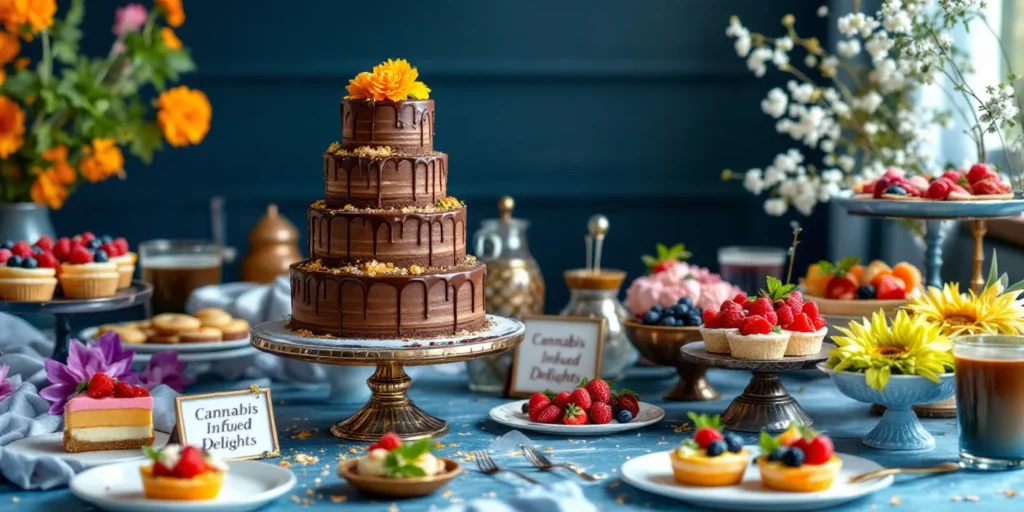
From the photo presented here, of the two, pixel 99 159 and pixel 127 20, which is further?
pixel 127 20

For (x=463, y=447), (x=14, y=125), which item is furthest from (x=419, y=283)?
(x=14, y=125)

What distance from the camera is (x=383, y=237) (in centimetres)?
282

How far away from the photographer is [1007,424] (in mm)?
2455

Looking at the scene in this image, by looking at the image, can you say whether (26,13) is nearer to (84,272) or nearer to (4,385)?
(84,272)

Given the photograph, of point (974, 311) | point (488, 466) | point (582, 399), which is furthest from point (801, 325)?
point (488, 466)

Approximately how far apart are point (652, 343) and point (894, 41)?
0.99 m

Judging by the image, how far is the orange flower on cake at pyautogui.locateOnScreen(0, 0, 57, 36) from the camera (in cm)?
354

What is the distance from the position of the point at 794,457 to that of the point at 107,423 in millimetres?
1385

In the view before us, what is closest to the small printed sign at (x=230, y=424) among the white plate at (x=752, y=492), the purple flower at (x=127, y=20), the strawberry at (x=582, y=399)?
the strawberry at (x=582, y=399)

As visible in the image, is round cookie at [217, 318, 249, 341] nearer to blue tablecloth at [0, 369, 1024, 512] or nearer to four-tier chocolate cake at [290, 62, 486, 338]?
blue tablecloth at [0, 369, 1024, 512]

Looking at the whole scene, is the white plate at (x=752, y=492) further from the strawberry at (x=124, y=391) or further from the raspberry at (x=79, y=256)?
the raspberry at (x=79, y=256)

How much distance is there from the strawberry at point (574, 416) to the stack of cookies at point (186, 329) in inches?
42.6

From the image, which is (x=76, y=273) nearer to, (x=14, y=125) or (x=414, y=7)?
(x=14, y=125)

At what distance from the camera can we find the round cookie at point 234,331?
11.3ft
